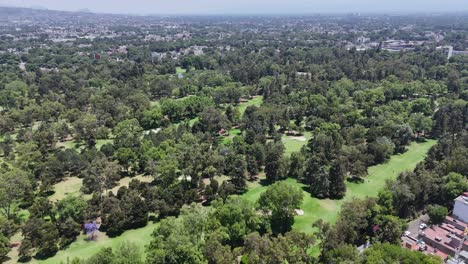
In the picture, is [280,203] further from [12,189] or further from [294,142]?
[12,189]

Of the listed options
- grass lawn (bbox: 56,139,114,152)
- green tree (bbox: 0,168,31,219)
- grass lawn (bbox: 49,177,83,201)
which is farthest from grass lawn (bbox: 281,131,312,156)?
green tree (bbox: 0,168,31,219)

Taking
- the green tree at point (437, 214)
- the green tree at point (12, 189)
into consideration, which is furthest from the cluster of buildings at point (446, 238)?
the green tree at point (12, 189)

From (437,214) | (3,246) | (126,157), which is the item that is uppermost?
(437,214)

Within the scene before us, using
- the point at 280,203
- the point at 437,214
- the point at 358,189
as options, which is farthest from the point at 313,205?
the point at 437,214

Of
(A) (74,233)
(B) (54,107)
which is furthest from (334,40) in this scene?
(A) (74,233)

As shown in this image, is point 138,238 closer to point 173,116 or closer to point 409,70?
point 173,116

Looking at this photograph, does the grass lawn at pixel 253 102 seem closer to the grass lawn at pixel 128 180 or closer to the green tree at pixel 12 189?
the grass lawn at pixel 128 180
